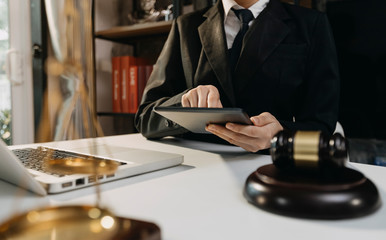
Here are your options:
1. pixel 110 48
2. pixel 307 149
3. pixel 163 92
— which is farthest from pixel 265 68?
pixel 110 48

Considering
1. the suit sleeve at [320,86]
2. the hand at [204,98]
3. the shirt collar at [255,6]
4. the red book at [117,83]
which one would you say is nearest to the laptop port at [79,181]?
the hand at [204,98]

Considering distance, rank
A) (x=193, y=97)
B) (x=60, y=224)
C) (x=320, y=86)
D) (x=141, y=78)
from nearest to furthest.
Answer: (x=60, y=224) < (x=193, y=97) < (x=320, y=86) < (x=141, y=78)

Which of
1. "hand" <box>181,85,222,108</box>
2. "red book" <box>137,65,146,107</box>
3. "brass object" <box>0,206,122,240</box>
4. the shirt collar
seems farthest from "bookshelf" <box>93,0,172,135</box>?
"brass object" <box>0,206,122,240</box>

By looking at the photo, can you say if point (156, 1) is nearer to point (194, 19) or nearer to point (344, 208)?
point (194, 19)

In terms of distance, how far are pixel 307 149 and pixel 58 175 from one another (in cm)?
37

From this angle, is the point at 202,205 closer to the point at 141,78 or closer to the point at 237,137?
the point at 237,137

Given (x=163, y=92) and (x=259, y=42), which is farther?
(x=163, y=92)

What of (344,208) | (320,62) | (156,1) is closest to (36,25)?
(156,1)

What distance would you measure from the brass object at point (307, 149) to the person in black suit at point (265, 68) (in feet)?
1.95

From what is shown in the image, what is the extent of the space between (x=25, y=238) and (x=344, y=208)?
0.31m

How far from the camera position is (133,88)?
1.93 metres

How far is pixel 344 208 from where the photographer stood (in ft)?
1.16

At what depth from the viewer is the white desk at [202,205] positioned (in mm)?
331

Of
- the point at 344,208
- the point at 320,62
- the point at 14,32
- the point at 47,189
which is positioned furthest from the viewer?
the point at 14,32
